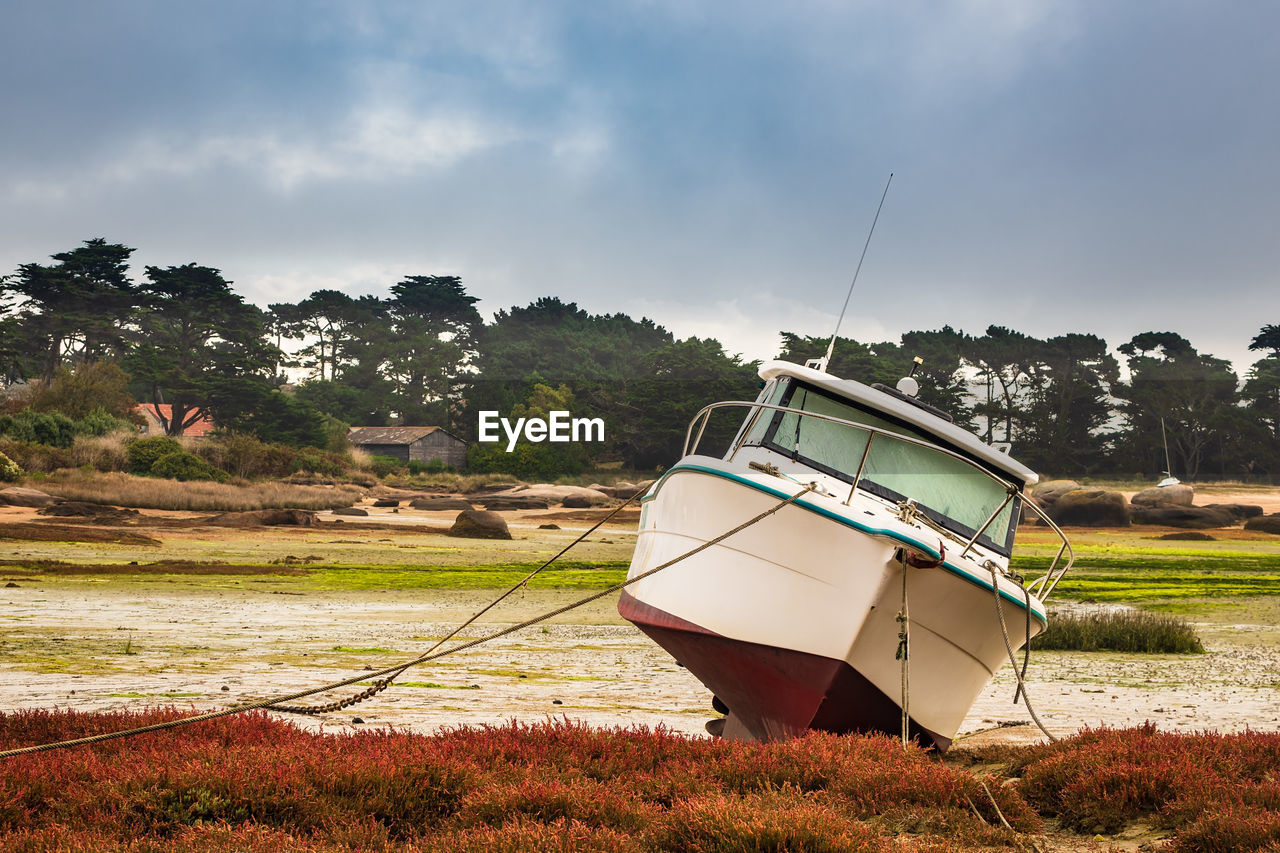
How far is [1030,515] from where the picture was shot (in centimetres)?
7088

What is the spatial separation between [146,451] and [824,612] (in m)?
58.4

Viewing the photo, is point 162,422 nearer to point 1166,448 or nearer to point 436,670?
point 1166,448

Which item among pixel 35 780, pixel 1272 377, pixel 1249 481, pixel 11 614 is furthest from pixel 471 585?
pixel 1272 377

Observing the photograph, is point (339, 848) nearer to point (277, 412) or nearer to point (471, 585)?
point (471, 585)

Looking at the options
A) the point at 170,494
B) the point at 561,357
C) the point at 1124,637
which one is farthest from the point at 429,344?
the point at 1124,637

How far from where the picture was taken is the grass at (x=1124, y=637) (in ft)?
62.5

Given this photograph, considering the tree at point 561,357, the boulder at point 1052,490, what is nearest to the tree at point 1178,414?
the boulder at point 1052,490

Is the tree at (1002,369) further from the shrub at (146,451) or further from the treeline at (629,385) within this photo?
the shrub at (146,451)

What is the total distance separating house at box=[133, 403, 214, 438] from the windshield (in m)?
76.2

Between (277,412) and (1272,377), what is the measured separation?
79426mm

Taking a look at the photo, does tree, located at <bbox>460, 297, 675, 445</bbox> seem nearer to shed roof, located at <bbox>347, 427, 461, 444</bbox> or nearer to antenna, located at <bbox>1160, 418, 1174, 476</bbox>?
shed roof, located at <bbox>347, 427, 461, 444</bbox>

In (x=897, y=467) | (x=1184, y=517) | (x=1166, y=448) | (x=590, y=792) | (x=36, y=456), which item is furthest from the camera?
(x=1166, y=448)

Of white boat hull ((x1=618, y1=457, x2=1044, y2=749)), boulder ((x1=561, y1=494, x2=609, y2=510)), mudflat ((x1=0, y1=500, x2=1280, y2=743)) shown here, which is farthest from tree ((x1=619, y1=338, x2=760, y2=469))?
white boat hull ((x1=618, y1=457, x2=1044, y2=749))

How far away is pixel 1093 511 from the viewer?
6391 cm
